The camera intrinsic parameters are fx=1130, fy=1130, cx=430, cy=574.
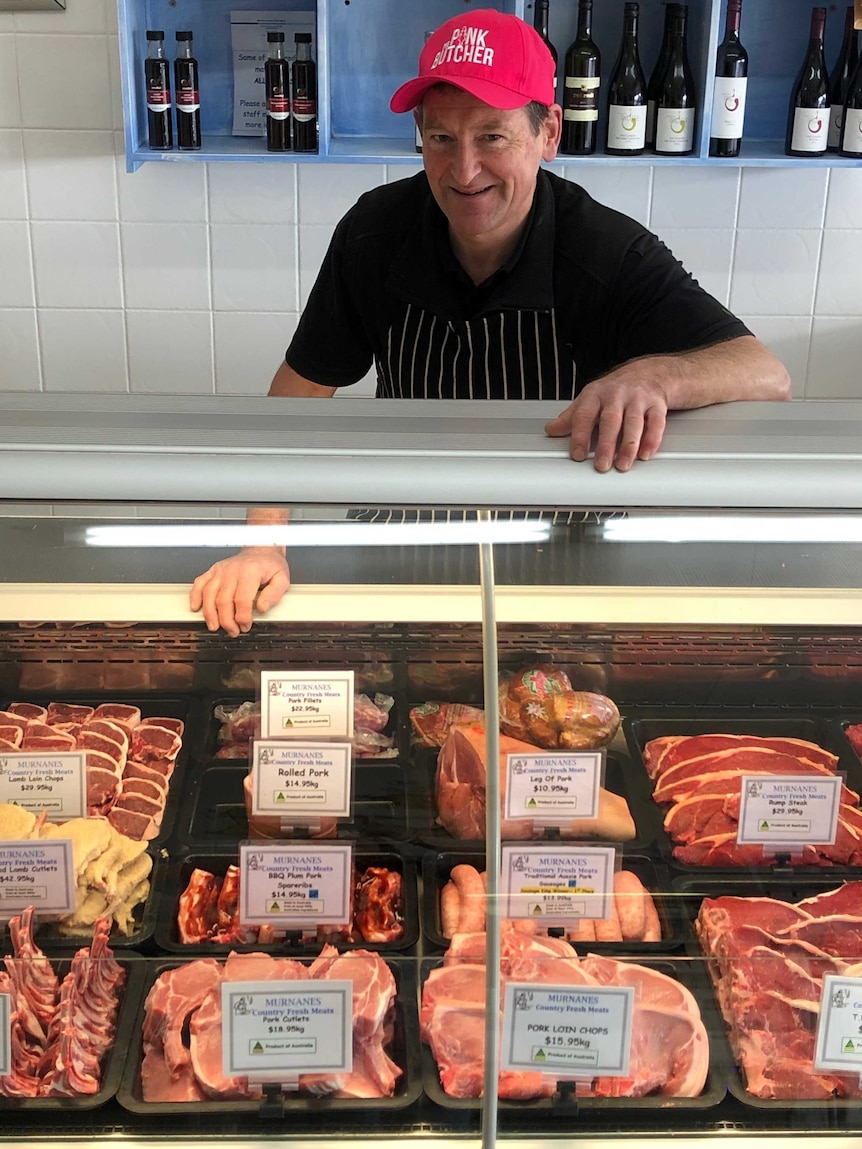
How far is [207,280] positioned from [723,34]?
4.91ft

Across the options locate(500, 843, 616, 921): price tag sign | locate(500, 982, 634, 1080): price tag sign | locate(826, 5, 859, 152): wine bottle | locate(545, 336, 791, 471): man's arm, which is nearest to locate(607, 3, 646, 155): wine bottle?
locate(826, 5, 859, 152): wine bottle

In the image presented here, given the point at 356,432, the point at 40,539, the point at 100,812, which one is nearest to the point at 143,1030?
the point at 100,812

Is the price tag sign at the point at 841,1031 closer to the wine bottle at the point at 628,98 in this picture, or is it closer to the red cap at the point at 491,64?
the red cap at the point at 491,64

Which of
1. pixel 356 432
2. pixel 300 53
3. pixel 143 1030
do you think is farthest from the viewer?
pixel 300 53

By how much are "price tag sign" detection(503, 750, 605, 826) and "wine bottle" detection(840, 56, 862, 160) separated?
223 centimetres

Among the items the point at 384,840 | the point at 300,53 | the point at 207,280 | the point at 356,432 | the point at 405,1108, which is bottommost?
the point at 405,1108

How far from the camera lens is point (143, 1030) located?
1083 millimetres

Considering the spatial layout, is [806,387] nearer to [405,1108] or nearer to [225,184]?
[225,184]

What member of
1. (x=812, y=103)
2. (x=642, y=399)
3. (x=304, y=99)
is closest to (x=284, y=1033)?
(x=642, y=399)

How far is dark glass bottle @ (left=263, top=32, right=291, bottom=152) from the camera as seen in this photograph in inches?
108

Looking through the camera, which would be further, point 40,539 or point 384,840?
point 384,840

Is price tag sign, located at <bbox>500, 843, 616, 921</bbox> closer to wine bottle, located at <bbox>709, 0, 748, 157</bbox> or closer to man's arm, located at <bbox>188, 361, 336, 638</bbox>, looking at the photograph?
man's arm, located at <bbox>188, 361, 336, 638</bbox>

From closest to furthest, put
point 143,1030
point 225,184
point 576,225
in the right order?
point 143,1030 → point 576,225 → point 225,184

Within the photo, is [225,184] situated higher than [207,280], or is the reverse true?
[225,184]
